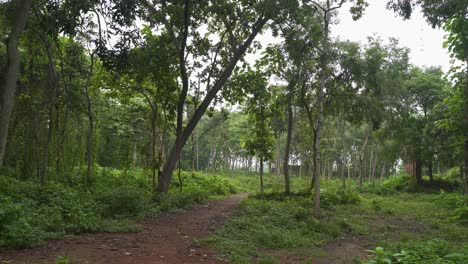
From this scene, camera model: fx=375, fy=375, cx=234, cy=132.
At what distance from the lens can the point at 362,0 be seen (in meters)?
11.8

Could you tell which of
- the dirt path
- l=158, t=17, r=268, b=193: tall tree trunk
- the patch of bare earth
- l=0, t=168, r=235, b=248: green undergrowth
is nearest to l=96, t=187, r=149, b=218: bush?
l=0, t=168, r=235, b=248: green undergrowth

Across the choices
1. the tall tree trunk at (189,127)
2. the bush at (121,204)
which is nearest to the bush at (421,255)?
the bush at (121,204)

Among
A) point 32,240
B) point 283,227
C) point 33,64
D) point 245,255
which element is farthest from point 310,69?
point 32,240

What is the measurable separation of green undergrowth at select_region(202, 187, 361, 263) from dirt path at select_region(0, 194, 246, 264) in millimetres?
485

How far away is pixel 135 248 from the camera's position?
7.05 metres

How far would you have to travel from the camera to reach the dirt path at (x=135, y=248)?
597cm

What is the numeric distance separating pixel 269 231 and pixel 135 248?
12.2ft

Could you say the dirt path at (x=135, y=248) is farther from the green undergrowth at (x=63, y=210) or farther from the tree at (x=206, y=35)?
the tree at (x=206, y=35)

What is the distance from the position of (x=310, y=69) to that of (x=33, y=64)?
10.4m

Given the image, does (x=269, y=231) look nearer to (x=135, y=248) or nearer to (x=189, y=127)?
(x=135, y=248)

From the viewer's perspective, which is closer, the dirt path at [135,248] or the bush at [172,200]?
the dirt path at [135,248]

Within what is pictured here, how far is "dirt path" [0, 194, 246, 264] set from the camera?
597cm

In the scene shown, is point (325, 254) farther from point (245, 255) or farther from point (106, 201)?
point (106, 201)

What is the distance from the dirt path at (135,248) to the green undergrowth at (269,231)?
1.59 feet
